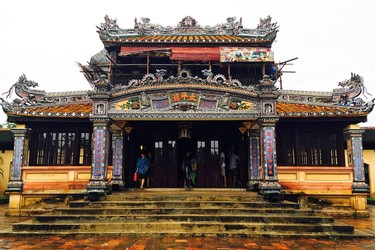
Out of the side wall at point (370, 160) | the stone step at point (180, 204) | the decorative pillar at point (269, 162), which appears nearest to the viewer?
the stone step at point (180, 204)

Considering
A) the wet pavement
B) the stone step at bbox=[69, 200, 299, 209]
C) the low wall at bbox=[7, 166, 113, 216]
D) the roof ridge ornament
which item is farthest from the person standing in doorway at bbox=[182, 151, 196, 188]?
the roof ridge ornament

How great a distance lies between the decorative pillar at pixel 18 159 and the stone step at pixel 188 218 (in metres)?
4.27

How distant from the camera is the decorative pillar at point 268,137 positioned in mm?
10391

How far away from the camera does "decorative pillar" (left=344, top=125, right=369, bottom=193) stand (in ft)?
39.2

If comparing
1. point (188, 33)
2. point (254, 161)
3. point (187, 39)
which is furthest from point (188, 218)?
point (188, 33)

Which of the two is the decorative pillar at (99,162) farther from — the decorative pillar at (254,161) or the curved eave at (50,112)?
the decorative pillar at (254,161)

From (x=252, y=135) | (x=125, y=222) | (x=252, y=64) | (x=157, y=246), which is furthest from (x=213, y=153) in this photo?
(x=157, y=246)

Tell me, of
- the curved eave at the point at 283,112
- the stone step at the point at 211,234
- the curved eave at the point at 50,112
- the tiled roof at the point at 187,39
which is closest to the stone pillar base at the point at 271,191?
the stone step at the point at 211,234

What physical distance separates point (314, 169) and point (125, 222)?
300 inches

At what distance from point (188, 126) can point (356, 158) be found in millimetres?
6645

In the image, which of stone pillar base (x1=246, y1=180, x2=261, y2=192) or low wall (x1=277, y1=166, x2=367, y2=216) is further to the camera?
stone pillar base (x1=246, y1=180, x2=261, y2=192)

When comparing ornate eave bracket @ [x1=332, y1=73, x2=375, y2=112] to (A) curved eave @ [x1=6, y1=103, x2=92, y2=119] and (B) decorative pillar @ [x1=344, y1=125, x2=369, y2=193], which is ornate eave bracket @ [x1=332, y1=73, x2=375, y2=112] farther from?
(A) curved eave @ [x1=6, y1=103, x2=92, y2=119]

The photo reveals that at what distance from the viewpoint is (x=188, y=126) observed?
41.3 feet

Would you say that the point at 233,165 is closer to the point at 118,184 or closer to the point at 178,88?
the point at 178,88
